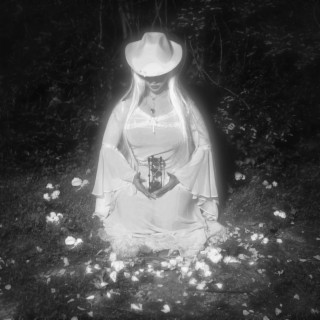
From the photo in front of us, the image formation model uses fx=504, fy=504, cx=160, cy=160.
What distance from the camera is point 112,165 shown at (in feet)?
15.6

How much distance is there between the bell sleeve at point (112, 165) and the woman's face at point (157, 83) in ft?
1.07

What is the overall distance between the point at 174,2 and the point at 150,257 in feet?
10.8

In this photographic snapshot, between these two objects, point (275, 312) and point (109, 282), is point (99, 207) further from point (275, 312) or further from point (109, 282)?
point (275, 312)

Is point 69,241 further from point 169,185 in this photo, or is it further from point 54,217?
point 169,185

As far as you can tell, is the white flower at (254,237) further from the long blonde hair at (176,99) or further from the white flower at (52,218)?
the white flower at (52,218)

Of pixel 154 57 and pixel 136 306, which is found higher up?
pixel 154 57

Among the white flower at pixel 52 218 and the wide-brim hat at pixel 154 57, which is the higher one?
the wide-brim hat at pixel 154 57

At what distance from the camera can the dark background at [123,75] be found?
6.33 m

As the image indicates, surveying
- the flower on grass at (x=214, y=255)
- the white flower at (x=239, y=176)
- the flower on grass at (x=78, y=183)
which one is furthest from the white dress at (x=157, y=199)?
the white flower at (x=239, y=176)

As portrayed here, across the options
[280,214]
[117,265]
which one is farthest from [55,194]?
[280,214]

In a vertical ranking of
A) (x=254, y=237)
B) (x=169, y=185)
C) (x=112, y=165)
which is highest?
(x=112, y=165)

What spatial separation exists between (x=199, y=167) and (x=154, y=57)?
112 cm

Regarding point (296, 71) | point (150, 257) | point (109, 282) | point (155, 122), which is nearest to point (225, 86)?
point (296, 71)

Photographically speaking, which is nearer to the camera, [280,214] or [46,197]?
[280,214]
